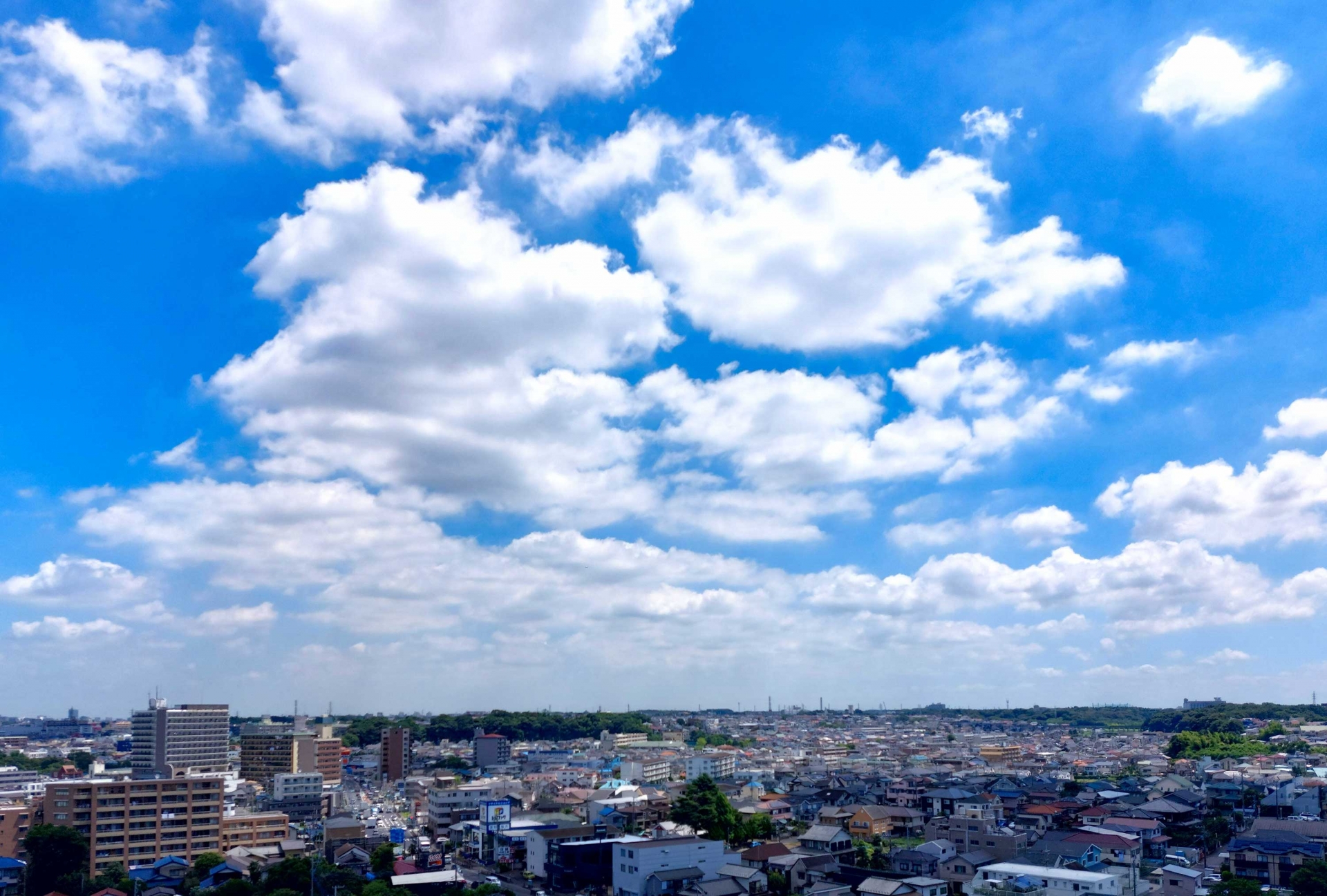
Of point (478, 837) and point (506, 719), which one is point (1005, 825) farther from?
point (506, 719)

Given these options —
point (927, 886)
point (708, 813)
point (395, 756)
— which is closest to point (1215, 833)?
point (927, 886)

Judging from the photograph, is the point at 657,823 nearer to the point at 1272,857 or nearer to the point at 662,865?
the point at 662,865

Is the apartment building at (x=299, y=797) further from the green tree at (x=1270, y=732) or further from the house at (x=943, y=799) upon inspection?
the green tree at (x=1270, y=732)

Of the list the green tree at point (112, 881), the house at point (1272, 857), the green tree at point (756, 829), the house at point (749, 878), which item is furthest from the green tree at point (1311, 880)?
the green tree at point (112, 881)

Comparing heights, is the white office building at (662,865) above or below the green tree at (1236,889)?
below

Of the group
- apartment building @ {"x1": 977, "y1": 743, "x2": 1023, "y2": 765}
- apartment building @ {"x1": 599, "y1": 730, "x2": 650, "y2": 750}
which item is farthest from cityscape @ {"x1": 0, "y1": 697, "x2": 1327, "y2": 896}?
apartment building @ {"x1": 599, "y1": 730, "x2": 650, "y2": 750}

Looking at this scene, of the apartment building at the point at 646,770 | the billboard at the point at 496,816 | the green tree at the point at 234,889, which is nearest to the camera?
the green tree at the point at 234,889
